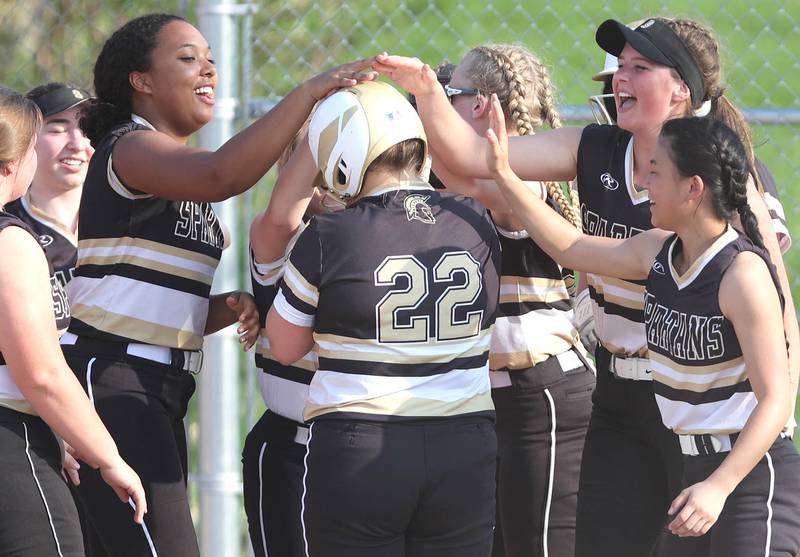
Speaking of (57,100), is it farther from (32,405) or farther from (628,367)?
(628,367)

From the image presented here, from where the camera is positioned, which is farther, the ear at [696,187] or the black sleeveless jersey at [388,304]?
the ear at [696,187]

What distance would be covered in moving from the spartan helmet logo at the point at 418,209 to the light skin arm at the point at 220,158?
0.49 meters

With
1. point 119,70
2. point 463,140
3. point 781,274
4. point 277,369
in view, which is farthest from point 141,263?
point 781,274

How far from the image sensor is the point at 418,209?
2.87 m

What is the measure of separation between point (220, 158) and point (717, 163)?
135cm

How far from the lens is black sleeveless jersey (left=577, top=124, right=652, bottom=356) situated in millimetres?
3379

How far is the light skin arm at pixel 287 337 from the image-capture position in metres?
2.89

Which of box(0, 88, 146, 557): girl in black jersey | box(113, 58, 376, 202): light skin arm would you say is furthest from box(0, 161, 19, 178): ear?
box(113, 58, 376, 202): light skin arm

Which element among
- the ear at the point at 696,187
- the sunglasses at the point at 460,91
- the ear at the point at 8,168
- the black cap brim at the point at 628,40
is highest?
the black cap brim at the point at 628,40

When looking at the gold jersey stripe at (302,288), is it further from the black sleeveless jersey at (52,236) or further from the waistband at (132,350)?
the black sleeveless jersey at (52,236)

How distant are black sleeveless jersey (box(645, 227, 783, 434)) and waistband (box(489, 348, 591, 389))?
0.76m

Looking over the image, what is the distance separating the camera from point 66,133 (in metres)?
4.62

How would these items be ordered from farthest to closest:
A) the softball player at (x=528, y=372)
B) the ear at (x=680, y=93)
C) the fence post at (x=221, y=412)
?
the fence post at (x=221, y=412) < the softball player at (x=528, y=372) < the ear at (x=680, y=93)

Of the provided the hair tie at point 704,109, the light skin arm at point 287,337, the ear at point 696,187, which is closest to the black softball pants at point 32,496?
the light skin arm at point 287,337
